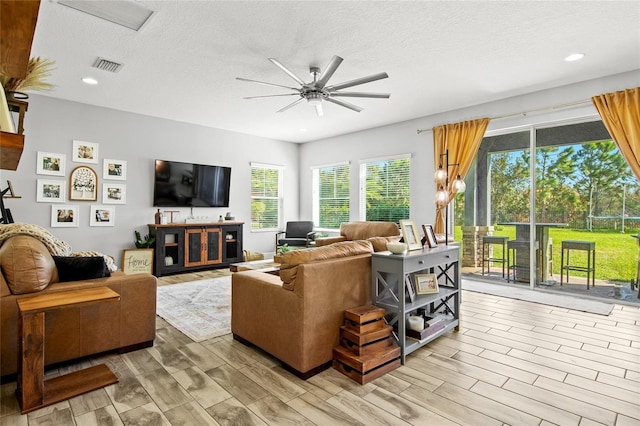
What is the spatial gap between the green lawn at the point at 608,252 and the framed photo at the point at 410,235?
9.47 ft

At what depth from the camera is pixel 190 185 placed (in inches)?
249

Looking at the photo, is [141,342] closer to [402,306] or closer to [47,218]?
[402,306]

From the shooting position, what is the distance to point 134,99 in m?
4.99

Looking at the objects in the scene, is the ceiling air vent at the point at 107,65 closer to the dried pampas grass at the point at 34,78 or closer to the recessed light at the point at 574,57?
the dried pampas grass at the point at 34,78

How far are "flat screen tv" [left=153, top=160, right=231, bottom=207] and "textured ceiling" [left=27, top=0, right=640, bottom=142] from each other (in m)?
1.39

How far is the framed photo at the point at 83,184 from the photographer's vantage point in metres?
5.13

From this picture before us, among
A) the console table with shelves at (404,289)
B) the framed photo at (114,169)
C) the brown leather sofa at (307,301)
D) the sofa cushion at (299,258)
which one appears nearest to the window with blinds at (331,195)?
the framed photo at (114,169)

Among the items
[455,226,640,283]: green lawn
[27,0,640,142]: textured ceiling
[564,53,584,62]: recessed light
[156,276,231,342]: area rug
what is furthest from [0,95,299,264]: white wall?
[564,53,584,62]: recessed light

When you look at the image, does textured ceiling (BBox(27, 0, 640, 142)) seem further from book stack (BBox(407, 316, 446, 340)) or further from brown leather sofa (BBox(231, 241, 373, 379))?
book stack (BBox(407, 316, 446, 340))

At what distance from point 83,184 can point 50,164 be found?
1.62ft

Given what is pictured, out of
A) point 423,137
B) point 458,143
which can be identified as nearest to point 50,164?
point 423,137

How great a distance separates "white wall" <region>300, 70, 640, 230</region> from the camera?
14.0 feet

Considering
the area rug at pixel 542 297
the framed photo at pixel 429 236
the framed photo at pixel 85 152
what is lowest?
the area rug at pixel 542 297

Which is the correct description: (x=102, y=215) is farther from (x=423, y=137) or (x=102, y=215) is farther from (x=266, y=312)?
(x=423, y=137)
